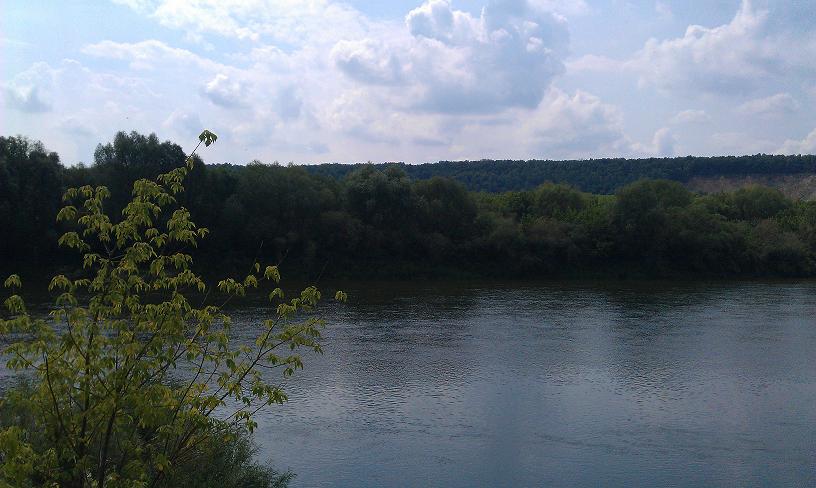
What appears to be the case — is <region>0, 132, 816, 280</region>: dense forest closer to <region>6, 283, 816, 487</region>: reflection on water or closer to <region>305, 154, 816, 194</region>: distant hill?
<region>6, 283, 816, 487</region>: reflection on water

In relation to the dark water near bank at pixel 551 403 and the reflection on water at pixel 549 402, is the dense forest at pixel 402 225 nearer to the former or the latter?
the reflection on water at pixel 549 402

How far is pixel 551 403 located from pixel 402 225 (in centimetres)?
3441

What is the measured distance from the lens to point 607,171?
106625 mm

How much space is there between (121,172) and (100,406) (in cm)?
3947

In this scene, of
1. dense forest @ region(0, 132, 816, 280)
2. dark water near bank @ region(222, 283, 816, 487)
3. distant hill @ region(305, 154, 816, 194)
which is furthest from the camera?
distant hill @ region(305, 154, 816, 194)

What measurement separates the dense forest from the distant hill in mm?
35589

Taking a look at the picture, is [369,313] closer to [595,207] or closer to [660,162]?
[595,207]

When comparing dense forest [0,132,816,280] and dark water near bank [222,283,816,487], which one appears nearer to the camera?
dark water near bank [222,283,816,487]

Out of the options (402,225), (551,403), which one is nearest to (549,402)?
(551,403)

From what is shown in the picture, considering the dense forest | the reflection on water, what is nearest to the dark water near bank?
the reflection on water

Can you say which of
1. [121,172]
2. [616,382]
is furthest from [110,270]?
[121,172]

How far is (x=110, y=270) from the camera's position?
6.67m

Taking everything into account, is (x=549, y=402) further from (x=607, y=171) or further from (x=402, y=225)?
(x=607, y=171)

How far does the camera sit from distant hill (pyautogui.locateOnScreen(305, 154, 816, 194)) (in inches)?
3846
